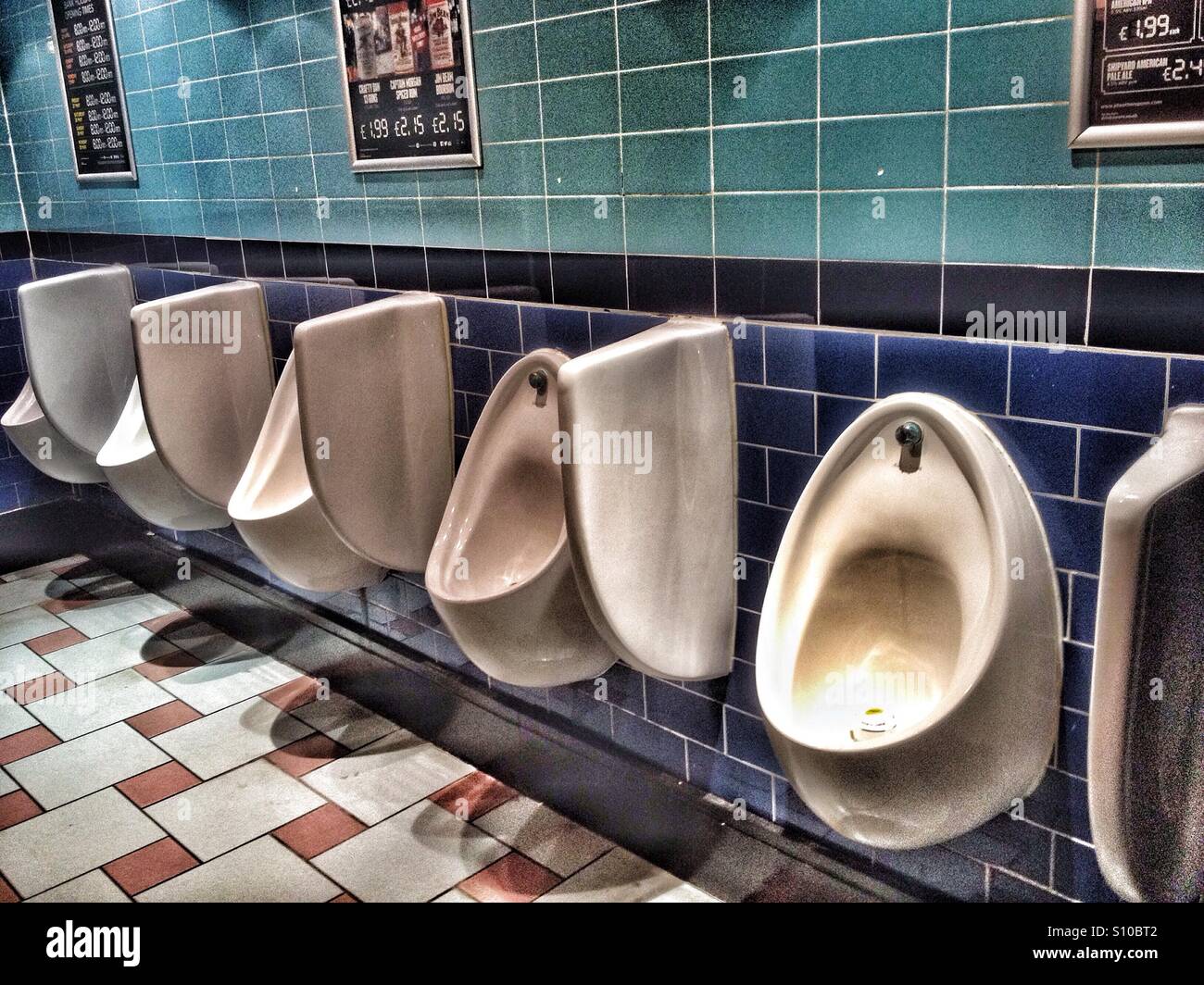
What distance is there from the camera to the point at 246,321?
370 cm

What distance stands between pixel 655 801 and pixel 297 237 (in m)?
2.04

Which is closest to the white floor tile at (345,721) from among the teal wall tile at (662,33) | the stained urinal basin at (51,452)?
the stained urinal basin at (51,452)

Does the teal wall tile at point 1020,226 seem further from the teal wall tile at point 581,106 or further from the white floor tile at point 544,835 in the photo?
the white floor tile at point 544,835

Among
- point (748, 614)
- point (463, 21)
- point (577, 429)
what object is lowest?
point (748, 614)

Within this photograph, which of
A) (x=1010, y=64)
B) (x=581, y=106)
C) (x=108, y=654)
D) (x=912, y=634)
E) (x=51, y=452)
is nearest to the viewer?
(x=1010, y=64)

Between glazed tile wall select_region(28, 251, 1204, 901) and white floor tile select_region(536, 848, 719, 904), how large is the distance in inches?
9.5

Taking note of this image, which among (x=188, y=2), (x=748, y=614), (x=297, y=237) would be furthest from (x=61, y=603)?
(x=748, y=614)

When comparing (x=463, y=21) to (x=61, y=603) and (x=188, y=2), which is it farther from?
(x=61, y=603)

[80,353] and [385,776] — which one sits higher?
[80,353]

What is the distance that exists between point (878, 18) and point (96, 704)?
10.3ft

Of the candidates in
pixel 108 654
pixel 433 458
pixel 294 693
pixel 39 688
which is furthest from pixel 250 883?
pixel 108 654

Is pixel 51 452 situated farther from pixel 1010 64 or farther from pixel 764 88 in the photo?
pixel 1010 64

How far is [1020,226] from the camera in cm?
186

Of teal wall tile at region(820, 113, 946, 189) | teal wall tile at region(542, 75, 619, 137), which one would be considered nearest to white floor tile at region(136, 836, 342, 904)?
teal wall tile at region(542, 75, 619, 137)
